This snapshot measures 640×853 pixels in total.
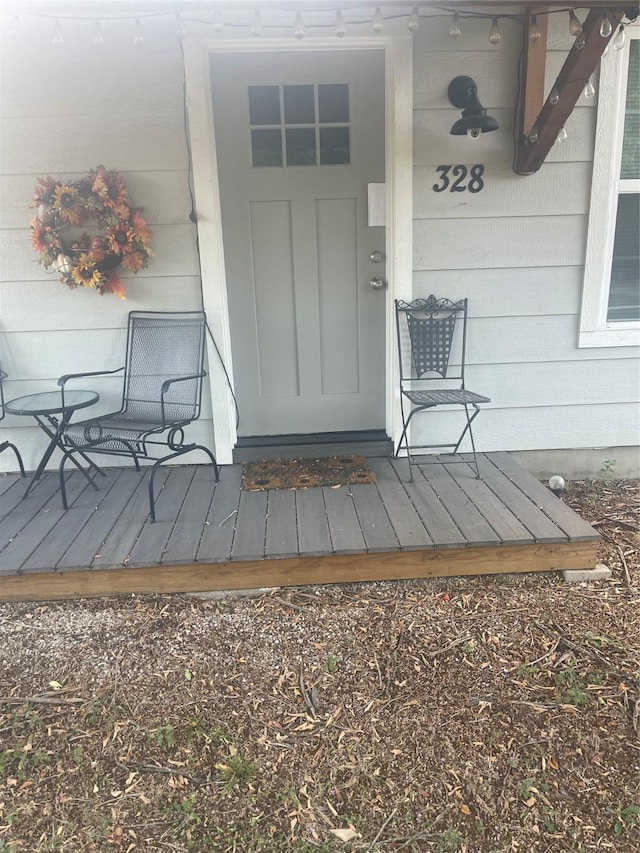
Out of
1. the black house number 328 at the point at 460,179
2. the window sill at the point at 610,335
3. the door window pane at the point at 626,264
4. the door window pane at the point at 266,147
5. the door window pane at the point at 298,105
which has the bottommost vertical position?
the window sill at the point at 610,335

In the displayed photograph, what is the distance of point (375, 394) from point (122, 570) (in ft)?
5.55

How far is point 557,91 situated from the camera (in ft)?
8.09

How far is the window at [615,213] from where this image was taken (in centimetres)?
281

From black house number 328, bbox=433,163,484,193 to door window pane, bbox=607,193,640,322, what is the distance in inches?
28.5

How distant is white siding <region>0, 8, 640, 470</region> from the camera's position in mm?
2721

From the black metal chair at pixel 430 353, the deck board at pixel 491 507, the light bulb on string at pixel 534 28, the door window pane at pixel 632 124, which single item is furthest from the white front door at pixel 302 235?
the door window pane at pixel 632 124

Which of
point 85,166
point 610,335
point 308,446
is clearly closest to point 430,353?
point 308,446

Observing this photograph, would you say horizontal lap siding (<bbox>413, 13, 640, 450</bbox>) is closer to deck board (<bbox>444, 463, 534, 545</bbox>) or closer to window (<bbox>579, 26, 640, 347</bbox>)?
window (<bbox>579, 26, 640, 347</bbox>)

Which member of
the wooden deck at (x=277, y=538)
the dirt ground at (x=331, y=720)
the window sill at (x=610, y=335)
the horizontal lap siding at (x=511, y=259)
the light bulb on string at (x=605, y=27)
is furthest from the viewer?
the window sill at (x=610, y=335)

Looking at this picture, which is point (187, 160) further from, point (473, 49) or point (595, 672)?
point (595, 672)

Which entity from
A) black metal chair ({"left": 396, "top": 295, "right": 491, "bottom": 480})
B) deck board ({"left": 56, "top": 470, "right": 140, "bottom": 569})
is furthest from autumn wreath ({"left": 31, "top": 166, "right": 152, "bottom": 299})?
black metal chair ({"left": 396, "top": 295, "right": 491, "bottom": 480})

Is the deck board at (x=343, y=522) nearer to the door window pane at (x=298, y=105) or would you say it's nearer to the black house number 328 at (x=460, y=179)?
the black house number 328 at (x=460, y=179)

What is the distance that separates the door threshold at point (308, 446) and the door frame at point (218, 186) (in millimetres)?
112

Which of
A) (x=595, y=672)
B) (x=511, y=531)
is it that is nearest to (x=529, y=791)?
(x=595, y=672)
